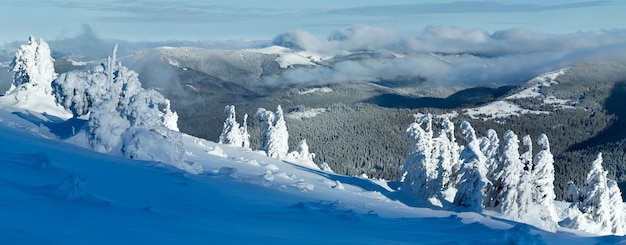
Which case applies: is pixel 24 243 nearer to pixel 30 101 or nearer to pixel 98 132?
pixel 98 132

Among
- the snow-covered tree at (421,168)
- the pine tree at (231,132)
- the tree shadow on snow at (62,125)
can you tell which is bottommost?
the pine tree at (231,132)

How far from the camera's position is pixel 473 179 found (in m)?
35.0

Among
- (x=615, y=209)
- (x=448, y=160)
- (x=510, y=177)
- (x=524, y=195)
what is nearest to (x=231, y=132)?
(x=448, y=160)

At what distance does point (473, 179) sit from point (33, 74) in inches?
1608

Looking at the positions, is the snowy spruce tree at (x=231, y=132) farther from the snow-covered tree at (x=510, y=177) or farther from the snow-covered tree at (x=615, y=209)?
the snow-covered tree at (x=510, y=177)

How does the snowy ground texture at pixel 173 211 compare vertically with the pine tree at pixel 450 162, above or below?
above

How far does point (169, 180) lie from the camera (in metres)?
20.2

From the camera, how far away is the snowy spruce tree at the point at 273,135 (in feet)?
232

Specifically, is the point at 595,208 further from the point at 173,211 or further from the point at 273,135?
the point at 273,135

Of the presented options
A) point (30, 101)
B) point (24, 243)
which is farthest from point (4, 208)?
point (30, 101)

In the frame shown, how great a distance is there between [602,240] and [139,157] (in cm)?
1745

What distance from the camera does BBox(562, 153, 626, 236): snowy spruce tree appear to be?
137ft

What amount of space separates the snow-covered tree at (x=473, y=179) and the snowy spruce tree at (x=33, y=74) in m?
30.8

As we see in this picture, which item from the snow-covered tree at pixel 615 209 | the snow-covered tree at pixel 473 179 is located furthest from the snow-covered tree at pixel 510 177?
the snow-covered tree at pixel 615 209
